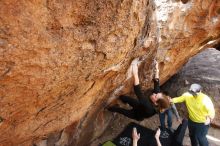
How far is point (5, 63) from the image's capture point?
129 inches

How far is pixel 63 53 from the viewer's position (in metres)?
3.66

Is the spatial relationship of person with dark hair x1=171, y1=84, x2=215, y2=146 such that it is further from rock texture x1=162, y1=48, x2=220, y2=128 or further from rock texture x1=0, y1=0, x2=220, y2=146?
rock texture x1=162, y1=48, x2=220, y2=128

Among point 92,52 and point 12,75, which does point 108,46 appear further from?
point 12,75

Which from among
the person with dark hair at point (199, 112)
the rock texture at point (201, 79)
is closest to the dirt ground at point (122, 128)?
the rock texture at point (201, 79)

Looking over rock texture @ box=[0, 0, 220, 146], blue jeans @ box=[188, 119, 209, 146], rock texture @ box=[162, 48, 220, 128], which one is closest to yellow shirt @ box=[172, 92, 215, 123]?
blue jeans @ box=[188, 119, 209, 146]

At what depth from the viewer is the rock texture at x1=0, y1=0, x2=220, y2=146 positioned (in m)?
3.23

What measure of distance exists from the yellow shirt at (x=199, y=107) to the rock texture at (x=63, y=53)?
132cm

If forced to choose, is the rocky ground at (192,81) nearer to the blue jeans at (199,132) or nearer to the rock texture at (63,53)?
the blue jeans at (199,132)

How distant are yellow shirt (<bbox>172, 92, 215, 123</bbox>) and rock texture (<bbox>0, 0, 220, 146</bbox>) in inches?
51.8

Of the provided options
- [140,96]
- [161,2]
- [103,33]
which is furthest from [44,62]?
[161,2]

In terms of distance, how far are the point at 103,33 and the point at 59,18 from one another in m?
0.68

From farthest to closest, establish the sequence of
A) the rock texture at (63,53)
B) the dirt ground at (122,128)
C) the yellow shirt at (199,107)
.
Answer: the dirt ground at (122,128) < the yellow shirt at (199,107) < the rock texture at (63,53)

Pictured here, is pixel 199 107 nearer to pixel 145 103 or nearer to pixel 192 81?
pixel 145 103

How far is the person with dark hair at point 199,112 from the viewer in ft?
20.1
